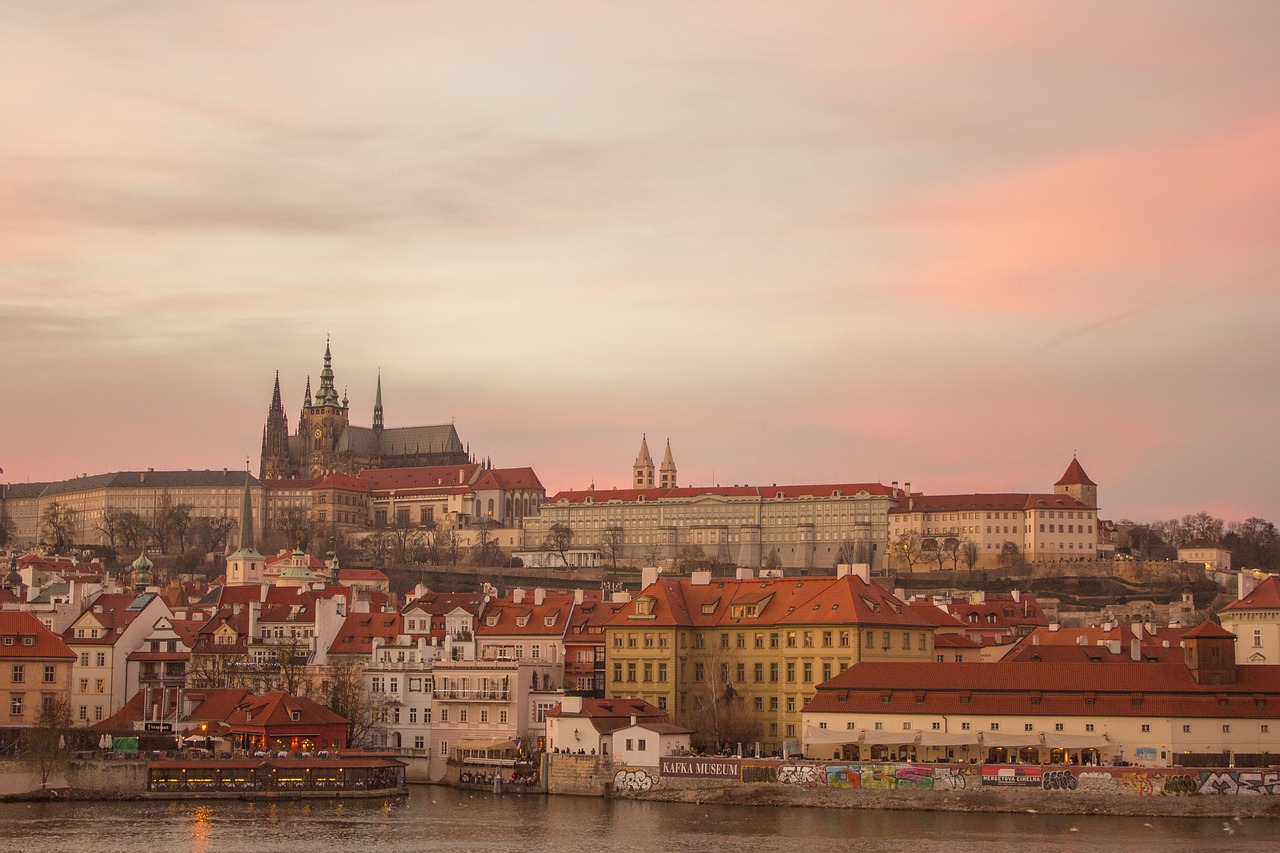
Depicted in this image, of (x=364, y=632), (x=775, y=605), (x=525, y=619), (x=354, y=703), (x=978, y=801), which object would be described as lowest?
(x=978, y=801)

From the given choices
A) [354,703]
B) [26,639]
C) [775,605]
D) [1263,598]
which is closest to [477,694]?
[354,703]

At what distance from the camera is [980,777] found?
6731 cm

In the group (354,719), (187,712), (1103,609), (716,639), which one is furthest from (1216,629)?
(1103,609)

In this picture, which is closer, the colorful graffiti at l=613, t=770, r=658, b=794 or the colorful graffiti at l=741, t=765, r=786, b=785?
the colorful graffiti at l=741, t=765, r=786, b=785

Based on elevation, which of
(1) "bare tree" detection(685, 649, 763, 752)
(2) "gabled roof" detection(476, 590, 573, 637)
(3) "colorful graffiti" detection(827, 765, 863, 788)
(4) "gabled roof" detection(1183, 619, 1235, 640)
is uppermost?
(2) "gabled roof" detection(476, 590, 573, 637)

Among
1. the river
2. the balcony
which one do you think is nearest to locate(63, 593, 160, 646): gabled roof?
the balcony

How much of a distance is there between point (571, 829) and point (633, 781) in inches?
375

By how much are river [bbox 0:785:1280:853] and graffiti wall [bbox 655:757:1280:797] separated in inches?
49.4

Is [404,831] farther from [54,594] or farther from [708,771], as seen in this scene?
[54,594]

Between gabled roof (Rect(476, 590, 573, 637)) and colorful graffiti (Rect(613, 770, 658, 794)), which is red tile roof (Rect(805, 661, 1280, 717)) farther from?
gabled roof (Rect(476, 590, 573, 637))

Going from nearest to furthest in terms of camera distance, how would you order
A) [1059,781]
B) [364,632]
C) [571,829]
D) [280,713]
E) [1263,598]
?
[571,829] → [1059,781] → [280,713] → [1263,598] → [364,632]

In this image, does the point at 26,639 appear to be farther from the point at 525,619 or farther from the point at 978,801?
the point at 978,801

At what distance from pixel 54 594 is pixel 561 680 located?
45815 mm

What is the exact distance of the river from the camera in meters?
58.8
